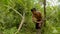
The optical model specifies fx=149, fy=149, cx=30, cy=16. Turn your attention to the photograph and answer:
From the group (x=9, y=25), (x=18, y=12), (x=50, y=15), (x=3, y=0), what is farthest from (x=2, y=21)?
(x=50, y=15)

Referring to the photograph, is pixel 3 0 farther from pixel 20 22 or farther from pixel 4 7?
pixel 20 22

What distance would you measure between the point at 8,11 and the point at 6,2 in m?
0.39

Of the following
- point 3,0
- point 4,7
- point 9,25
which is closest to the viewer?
point 3,0

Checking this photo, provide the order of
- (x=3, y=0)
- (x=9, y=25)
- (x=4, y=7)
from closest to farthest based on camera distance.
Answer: (x=3, y=0) < (x=4, y=7) < (x=9, y=25)

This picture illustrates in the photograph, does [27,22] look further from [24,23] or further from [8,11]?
[8,11]

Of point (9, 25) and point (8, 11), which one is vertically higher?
point (8, 11)

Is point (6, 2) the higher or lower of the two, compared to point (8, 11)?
higher

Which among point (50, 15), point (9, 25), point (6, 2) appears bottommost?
point (9, 25)

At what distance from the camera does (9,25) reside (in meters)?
3.48

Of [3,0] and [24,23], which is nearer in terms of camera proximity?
[3,0]

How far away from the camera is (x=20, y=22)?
3.64 meters

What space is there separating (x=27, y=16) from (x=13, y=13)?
342 mm

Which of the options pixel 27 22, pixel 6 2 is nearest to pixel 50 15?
pixel 27 22

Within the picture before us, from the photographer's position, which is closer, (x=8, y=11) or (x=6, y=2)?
(x=6, y=2)
